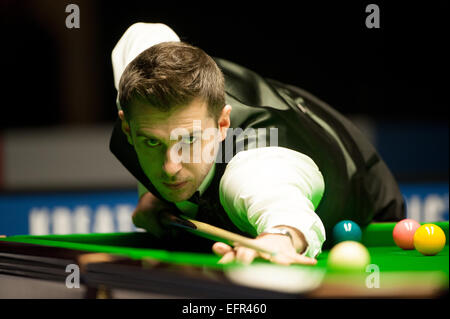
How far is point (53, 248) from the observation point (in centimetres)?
224

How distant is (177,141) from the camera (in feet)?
7.36

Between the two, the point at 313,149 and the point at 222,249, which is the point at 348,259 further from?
the point at 313,149

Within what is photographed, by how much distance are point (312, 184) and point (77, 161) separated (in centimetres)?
366

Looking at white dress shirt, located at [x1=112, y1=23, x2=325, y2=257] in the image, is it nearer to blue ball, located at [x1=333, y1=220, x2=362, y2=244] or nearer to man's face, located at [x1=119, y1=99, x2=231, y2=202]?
man's face, located at [x1=119, y1=99, x2=231, y2=202]

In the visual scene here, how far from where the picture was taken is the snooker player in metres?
2.11

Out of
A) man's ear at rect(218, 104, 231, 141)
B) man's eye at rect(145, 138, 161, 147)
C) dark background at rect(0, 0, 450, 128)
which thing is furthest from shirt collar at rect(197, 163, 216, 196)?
dark background at rect(0, 0, 450, 128)

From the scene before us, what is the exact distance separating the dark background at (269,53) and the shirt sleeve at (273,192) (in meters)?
3.18

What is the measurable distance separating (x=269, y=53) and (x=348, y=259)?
150 inches

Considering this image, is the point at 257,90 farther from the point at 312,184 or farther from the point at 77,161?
the point at 77,161

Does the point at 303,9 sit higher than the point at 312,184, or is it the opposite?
the point at 303,9

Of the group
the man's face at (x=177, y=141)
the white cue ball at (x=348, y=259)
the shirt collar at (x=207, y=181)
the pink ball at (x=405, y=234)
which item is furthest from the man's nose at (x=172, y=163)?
the pink ball at (x=405, y=234)

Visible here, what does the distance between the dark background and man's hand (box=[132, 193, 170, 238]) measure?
2627 mm

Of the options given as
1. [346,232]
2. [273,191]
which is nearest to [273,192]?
[273,191]

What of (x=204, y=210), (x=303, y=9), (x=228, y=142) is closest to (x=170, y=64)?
(x=228, y=142)
